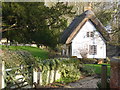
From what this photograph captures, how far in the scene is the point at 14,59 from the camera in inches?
242

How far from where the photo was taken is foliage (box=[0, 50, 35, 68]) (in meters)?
5.80

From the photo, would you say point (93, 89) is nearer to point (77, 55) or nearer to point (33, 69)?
point (33, 69)

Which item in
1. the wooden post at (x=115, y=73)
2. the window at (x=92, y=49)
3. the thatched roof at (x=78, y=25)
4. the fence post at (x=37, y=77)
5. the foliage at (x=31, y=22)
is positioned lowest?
the fence post at (x=37, y=77)

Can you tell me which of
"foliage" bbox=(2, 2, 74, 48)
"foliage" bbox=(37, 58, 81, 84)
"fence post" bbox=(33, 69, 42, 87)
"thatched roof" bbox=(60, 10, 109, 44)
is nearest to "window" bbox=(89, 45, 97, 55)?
"thatched roof" bbox=(60, 10, 109, 44)

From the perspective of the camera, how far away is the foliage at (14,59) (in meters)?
5.80

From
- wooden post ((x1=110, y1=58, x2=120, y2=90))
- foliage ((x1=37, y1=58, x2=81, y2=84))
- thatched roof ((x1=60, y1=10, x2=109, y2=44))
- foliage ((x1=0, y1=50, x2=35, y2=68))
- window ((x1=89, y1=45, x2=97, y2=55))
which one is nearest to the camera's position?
wooden post ((x1=110, y1=58, x2=120, y2=90))

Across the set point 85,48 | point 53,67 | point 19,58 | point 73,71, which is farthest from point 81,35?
point 19,58

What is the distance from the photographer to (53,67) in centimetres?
733

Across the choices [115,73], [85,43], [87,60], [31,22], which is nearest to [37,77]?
[31,22]

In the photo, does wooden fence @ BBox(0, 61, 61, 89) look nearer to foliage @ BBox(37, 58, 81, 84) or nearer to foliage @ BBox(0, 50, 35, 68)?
foliage @ BBox(37, 58, 81, 84)

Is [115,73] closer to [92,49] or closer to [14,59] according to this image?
[14,59]

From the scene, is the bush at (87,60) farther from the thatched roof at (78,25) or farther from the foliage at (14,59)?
the foliage at (14,59)

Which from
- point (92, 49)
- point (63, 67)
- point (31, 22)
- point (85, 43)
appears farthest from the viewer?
point (92, 49)

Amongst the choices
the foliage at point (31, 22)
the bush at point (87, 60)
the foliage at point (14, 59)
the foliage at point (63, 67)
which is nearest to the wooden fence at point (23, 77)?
the foliage at point (63, 67)
